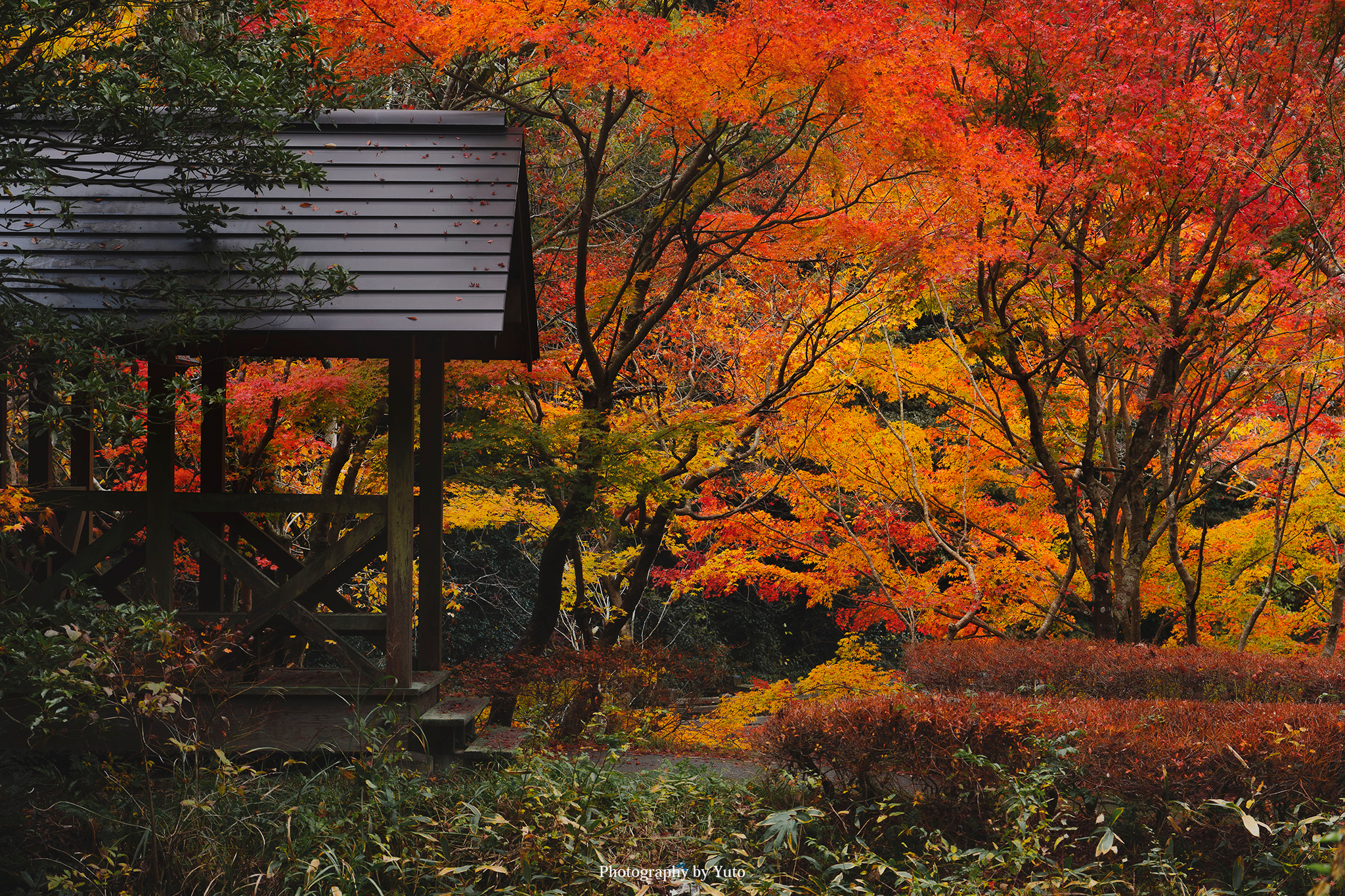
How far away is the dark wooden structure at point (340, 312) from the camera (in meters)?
5.32

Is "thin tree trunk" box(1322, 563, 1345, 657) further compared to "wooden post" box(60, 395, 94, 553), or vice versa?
"thin tree trunk" box(1322, 563, 1345, 657)

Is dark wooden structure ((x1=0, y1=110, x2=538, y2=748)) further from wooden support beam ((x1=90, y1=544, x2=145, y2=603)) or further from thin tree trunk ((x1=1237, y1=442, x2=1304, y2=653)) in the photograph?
thin tree trunk ((x1=1237, y1=442, x2=1304, y2=653))

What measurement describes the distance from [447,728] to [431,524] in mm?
1428

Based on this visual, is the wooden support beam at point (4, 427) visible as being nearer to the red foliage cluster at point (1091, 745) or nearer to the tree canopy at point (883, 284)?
the tree canopy at point (883, 284)

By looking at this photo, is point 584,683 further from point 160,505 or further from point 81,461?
point 81,461

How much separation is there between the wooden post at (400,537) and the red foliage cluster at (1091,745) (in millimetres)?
2162

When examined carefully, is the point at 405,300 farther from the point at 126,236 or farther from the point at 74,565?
the point at 74,565

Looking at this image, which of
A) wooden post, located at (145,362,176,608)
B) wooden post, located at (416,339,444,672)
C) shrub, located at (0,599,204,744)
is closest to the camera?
shrub, located at (0,599,204,744)

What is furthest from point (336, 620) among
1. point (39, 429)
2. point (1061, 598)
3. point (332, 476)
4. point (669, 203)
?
point (1061, 598)

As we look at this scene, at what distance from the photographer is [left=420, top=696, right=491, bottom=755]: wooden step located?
5754 millimetres

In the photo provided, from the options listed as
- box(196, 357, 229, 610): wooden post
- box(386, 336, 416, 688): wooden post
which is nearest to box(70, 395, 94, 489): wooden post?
box(196, 357, 229, 610): wooden post

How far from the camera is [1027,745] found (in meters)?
4.64

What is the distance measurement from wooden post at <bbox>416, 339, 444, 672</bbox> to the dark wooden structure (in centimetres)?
2

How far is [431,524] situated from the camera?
6.56 meters
